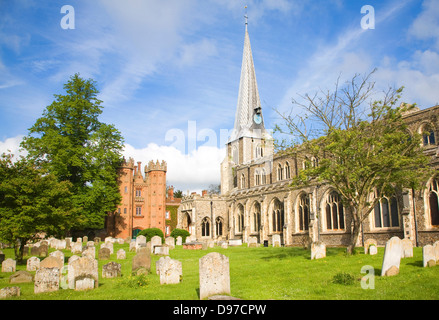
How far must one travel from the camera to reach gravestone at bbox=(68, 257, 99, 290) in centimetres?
1011

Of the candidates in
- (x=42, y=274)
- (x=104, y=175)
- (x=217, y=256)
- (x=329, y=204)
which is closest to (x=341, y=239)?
(x=329, y=204)

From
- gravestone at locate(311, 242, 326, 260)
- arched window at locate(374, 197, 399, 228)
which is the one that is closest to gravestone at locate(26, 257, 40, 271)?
gravestone at locate(311, 242, 326, 260)

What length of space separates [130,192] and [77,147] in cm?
1137

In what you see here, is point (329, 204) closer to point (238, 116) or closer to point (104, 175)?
point (104, 175)

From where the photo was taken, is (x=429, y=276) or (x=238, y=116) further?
(x=238, y=116)

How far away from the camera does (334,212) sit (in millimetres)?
26078

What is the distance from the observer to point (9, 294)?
921 cm

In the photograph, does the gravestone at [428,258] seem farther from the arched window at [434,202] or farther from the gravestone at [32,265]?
the gravestone at [32,265]

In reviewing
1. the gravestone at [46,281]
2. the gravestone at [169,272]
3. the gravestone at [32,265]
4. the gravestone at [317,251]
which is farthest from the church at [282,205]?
the gravestone at [32,265]

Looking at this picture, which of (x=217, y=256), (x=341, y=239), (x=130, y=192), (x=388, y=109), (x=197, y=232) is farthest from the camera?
(x=130, y=192)

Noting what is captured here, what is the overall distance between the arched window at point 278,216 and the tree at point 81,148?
16203 mm

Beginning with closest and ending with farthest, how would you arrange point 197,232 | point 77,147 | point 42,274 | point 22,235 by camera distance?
point 42,274 < point 22,235 < point 77,147 < point 197,232

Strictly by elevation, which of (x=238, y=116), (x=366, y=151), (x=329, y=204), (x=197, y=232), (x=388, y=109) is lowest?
(x=197, y=232)

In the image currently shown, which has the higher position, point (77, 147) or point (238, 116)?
point (238, 116)
